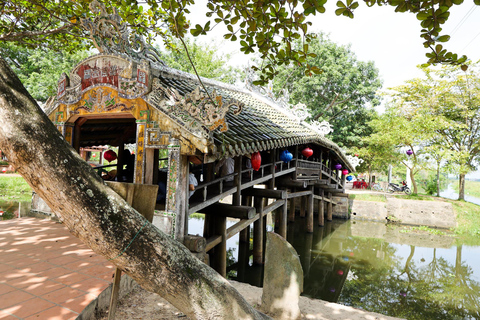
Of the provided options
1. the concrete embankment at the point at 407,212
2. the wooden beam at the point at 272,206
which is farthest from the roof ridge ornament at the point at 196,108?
the concrete embankment at the point at 407,212

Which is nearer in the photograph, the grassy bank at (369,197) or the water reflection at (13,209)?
the water reflection at (13,209)

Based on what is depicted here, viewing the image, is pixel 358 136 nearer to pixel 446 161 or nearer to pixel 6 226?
pixel 446 161

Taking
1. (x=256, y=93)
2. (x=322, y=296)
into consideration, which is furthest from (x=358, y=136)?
(x=322, y=296)

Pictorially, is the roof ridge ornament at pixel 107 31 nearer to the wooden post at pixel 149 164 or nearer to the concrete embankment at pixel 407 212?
the wooden post at pixel 149 164

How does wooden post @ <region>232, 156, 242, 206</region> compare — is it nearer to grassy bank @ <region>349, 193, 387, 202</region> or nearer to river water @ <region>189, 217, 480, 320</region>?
river water @ <region>189, 217, 480, 320</region>

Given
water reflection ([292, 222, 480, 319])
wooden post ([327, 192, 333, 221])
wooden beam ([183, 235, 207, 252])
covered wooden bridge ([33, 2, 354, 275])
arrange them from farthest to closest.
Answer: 1. wooden post ([327, 192, 333, 221])
2. water reflection ([292, 222, 480, 319])
3. wooden beam ([183, 235, 207, 252])
4. covered wooden bridge ([33, 2, 354, 275])

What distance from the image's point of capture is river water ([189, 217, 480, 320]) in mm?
7270

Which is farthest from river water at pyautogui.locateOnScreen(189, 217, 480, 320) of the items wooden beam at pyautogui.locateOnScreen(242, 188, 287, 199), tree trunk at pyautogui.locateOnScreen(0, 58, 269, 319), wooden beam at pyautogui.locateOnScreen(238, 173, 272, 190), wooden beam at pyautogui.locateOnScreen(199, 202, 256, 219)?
tree trunk at pyautogui.locateOnScreen(0, 58, 269, 319)

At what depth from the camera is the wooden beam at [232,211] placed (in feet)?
20.4

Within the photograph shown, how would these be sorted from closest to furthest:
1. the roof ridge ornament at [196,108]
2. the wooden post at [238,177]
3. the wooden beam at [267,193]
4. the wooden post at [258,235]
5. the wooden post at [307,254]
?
the roof ridge ornament at [196,108] → the wooden post at [238,177] → the wooden beam at [267,193] → the wooden post at [258,235] → the wooden post at [307,254]

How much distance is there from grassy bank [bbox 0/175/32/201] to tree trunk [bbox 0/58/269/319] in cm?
1669

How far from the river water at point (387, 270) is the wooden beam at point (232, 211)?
2.99 metres

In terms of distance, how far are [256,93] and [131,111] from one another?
7.66 meters

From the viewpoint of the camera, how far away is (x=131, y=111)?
199 inches
